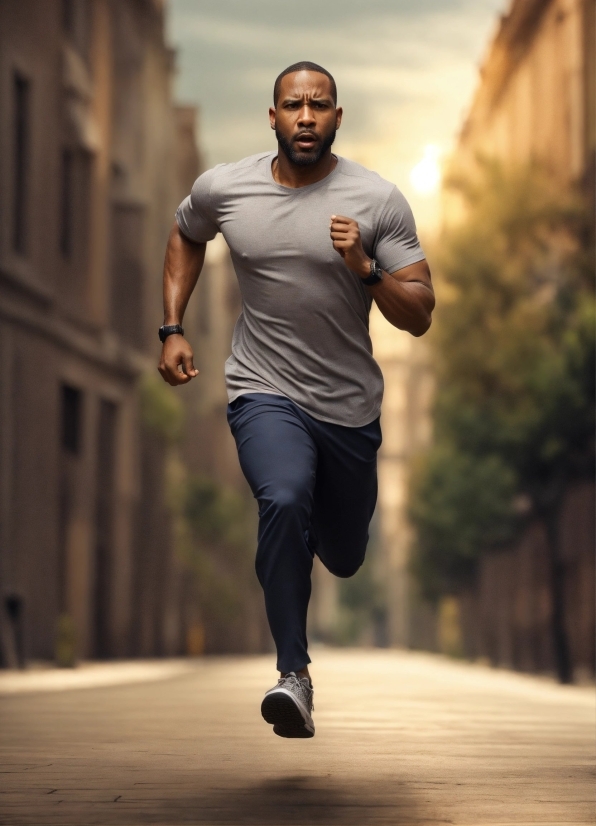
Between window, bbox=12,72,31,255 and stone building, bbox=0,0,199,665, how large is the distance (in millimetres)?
35

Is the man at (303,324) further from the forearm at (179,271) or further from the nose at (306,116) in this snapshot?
the forearm at (179,271)

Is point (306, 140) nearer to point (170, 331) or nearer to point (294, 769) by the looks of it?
point (170, 331)

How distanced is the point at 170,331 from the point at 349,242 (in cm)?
86

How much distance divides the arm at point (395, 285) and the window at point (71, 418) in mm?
28620

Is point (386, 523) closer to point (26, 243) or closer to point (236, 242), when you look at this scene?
point (26, 243)

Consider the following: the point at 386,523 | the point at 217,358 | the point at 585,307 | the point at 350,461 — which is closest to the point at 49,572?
the point at 585,307

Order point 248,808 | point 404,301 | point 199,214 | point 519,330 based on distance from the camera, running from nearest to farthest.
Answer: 1. point 248,808
2. point 404,301
3. point 199,214
4. point 519,330

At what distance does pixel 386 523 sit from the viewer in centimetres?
10569

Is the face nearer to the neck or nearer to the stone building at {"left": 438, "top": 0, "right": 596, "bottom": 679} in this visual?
the neck

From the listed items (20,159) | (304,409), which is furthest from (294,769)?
(20,159)

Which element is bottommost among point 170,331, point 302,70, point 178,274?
point 170,331

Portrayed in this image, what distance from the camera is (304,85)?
5.11 m

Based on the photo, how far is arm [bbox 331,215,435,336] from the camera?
488 centimetres

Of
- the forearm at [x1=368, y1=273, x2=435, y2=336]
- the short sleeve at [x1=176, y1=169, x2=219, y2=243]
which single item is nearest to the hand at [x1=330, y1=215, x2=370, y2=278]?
the forearm at [x1=368, y1=273, x2=435, y2=336]
